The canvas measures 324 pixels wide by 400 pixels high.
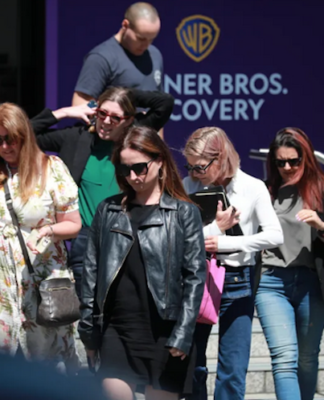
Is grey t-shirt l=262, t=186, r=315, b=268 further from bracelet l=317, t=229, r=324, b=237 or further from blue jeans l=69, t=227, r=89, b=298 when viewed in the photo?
blue jeans l=69, t=227, r=89, b=298

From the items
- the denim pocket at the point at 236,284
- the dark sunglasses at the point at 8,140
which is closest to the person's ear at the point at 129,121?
the dark sunglasses at the point at 8,140

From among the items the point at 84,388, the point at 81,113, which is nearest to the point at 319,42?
the point at 81,113

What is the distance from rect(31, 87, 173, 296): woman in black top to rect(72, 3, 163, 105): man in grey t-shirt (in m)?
0.78

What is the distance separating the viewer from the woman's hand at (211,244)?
5125 millimetres

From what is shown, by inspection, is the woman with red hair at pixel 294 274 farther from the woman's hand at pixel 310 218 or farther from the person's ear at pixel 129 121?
the person's ear at pixel 129 121

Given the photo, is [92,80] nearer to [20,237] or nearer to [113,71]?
[113,71]

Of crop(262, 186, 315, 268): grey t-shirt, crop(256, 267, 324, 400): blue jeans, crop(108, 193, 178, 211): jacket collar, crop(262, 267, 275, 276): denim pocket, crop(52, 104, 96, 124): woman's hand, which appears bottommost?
crop(256, 267, 324, 400): blue jeans

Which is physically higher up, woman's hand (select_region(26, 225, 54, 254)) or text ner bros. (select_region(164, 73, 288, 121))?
text ner bros. (select_region(164, 73, 288, 121))

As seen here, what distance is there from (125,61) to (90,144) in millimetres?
1269

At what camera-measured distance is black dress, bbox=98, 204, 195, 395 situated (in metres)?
4.61

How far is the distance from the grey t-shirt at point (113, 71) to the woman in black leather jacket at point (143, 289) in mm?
2076

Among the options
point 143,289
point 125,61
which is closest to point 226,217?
point 143,289

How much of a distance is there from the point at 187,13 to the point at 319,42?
1.38 m

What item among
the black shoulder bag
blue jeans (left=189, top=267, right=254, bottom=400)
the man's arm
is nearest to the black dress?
the black shoulder bag
